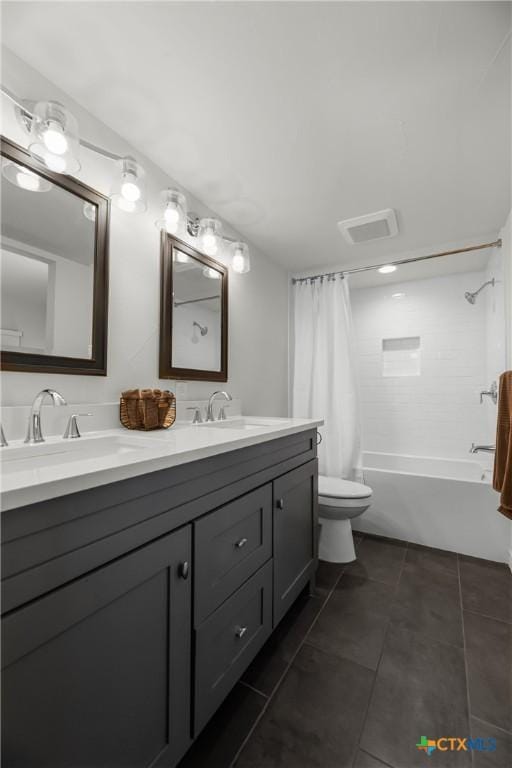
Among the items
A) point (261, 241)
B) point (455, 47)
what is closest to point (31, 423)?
point (455, 47)

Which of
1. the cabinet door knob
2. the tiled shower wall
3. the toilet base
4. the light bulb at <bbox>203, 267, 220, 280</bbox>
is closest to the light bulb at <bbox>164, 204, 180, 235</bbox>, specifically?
the light bulb at <bbox>203, 267, 220, 280</bbox>

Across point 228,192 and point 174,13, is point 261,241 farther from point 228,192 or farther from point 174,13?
point 174,13

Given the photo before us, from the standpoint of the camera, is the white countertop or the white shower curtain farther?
the white shower curtain

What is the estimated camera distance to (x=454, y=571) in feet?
6.46

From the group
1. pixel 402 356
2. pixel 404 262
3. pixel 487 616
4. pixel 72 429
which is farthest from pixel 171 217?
pixel 402 356

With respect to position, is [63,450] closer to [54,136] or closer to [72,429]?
[72,429]

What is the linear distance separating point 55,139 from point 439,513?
2.75m

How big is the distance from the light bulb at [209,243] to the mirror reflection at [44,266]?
594 millimetres

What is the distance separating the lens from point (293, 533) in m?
1.50

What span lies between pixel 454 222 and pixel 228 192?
1.44m

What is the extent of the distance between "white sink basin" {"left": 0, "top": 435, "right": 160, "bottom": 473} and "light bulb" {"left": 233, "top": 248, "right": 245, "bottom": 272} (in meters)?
1.24

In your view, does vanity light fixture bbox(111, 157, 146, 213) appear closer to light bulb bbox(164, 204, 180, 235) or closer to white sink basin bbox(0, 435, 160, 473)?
light bulb bbox(164, 204, 180, 235)

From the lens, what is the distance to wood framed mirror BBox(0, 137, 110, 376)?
1051mm

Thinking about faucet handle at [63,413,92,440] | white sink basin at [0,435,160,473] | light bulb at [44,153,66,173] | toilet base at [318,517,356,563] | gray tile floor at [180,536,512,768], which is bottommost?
gray tile floor at [180,536,512,768]
